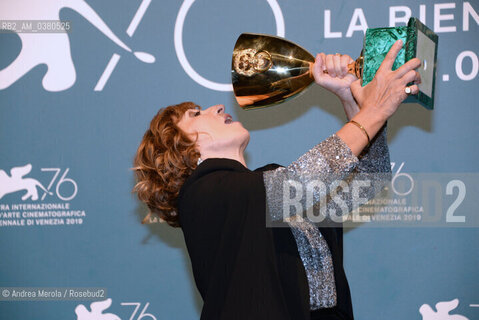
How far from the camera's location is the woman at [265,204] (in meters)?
0.91

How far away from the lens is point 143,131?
6.28 ft

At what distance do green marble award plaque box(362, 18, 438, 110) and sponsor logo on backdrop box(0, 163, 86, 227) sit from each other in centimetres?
130

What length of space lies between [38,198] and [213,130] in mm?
1008

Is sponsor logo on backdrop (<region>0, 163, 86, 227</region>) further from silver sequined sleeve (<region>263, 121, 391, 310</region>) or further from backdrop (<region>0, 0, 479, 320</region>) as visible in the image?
silver sequined sleeve (<region>263, 121, 391, 310</region>)

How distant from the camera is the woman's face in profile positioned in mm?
1233

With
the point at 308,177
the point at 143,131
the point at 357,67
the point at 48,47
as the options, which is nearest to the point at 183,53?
the point at 143,131

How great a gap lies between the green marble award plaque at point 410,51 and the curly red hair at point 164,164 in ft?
1.46

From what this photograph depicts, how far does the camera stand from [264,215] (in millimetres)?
1016

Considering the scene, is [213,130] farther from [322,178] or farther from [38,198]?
[38,198]

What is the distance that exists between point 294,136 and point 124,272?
81 centimetres

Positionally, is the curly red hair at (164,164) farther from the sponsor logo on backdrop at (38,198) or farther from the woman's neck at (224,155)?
the sponsor logo on backdrop at (38,198)

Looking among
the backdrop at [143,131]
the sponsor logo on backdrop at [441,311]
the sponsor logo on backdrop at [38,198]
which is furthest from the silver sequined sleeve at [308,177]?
the sponsor logo on backdrop at [38,198]

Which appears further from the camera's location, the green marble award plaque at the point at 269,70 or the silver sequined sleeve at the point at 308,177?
the green marble award plaque at the point at 269,70

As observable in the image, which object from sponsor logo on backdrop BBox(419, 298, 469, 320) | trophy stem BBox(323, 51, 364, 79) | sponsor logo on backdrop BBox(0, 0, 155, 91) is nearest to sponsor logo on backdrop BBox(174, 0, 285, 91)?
sponsor logo on backdrop BBox(0, 0, 155, 91)
